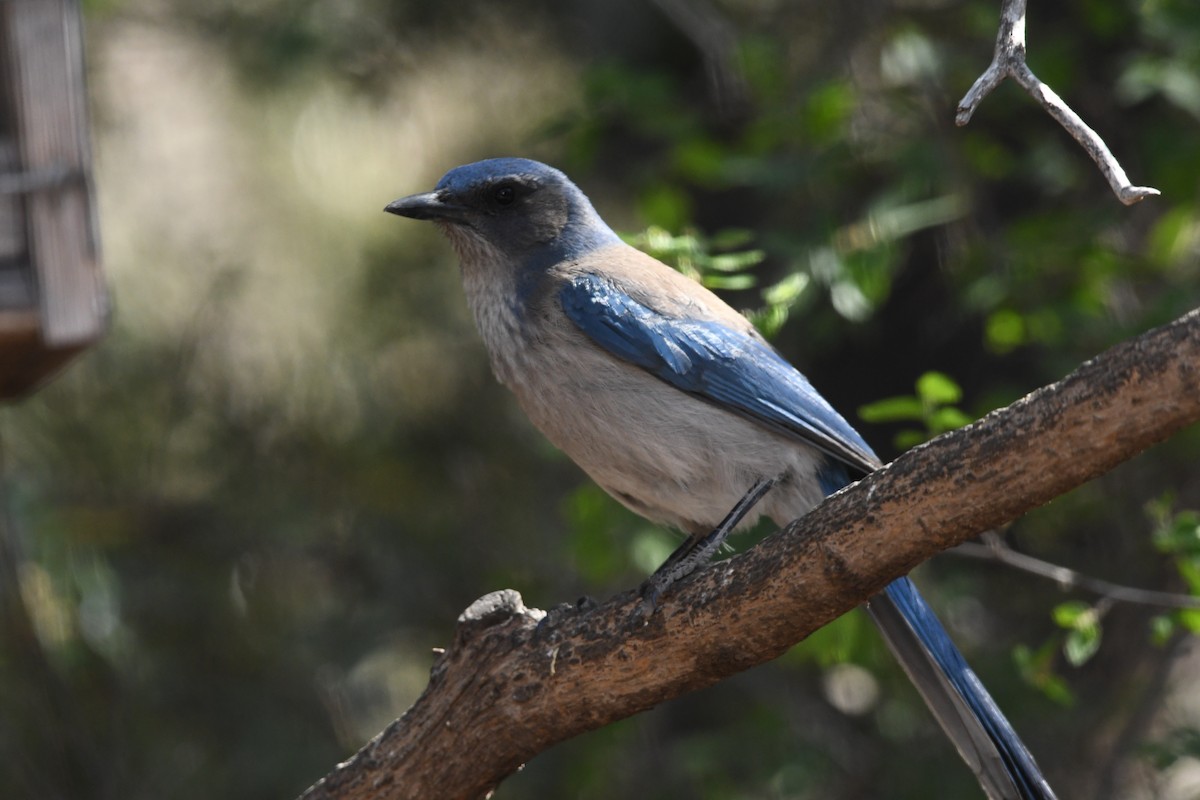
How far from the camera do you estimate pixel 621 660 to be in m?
3.31

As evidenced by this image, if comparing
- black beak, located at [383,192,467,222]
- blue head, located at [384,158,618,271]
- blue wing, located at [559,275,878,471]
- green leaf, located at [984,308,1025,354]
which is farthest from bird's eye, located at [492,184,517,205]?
green leaf, located at [984,308,1025,354]

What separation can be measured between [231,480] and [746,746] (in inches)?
97.6

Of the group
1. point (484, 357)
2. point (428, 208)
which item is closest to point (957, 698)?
point (428, 208)

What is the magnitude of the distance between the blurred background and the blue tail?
89 cm

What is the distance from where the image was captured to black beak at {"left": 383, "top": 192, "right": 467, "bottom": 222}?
430 centimetres

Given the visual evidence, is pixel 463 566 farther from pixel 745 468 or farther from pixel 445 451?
pixel 745 468

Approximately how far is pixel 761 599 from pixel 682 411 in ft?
2.98

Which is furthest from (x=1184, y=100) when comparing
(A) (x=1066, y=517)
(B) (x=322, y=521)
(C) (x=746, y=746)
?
(B) (x=322, y=521)

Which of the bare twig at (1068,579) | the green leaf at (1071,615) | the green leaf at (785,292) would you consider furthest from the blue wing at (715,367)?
the green leaf at (1071,615)

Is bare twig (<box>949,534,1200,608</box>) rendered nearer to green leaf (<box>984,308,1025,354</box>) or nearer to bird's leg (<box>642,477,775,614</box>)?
bird's leg (<box>642,477,775,614</box>)

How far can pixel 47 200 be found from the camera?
4.02 m

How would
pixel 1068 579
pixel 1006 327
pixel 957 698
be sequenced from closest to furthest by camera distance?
1. pixel 957 698
2. pixel 1068 579
3. pixel 1006 327

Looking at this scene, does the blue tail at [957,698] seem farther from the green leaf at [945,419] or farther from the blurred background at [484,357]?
the blurred background at [484,357]

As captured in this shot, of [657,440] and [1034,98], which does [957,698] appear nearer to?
[657,440]
